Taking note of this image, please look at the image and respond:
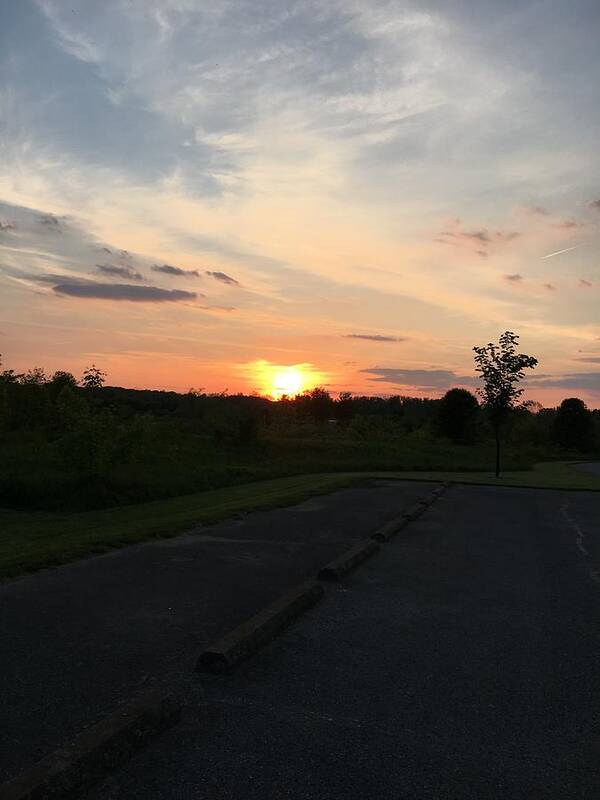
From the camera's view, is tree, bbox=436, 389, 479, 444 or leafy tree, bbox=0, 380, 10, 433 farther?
tree, bbox=436, 389, 479, 444

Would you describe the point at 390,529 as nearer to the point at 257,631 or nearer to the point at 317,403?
the point at 257,631

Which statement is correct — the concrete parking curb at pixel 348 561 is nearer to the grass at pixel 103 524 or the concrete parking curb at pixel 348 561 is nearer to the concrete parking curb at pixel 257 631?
the concrete parking curb at pixel 257 631

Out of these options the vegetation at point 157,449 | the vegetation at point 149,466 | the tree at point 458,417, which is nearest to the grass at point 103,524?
the vegetation at point 149,466

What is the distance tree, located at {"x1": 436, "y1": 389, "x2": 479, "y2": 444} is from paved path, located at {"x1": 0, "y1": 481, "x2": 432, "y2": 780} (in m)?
58.0

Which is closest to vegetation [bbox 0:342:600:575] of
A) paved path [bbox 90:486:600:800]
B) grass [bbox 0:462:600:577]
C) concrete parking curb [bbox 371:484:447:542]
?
grass [bbox 0:462:600:577]

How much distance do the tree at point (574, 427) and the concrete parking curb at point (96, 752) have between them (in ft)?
267

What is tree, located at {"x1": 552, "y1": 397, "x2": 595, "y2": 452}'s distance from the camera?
78.8 meters

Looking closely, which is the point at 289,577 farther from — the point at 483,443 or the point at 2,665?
the point at 483,443

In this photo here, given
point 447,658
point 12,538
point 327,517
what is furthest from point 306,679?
point 12,538

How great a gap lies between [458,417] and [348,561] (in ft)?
201

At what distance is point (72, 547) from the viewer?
8.35 m

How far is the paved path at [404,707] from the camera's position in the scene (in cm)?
317

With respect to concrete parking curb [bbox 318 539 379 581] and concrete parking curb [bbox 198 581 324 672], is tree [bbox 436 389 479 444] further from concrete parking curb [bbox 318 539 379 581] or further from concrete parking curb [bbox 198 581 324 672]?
concrete parking curb [bbox 198 581 324 672]

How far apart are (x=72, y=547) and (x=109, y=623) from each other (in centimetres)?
329
